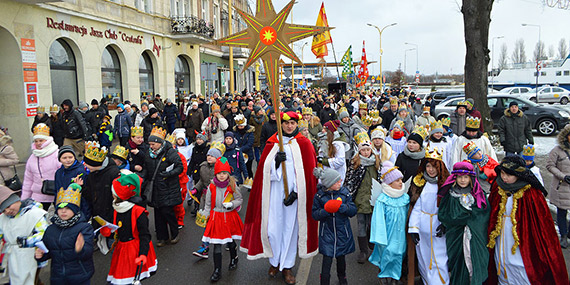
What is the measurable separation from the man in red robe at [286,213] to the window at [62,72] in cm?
1374

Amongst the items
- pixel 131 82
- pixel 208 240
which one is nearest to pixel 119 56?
pixel 131 82

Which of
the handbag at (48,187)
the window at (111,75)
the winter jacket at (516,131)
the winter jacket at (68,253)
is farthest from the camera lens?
the window at (111,75)

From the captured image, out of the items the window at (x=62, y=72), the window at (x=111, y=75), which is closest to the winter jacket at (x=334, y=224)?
the window at (x=62, y=72)

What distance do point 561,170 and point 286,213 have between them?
4.01m

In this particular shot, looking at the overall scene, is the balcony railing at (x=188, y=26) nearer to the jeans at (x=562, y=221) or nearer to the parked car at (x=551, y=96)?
the jeans at (x=562, y=221)

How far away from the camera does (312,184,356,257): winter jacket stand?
14.4 ft

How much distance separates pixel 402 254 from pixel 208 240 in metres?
2.24

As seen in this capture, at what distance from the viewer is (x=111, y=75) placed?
1953 cm

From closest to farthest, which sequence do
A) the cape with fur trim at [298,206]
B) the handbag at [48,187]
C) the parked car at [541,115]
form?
the cape with fur trim at [298,206], the handbag at [48,187], the parked car at [541,115]

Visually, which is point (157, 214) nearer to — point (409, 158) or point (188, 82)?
point (409, 158)

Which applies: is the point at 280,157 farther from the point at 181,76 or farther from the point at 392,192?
the point at 181,76

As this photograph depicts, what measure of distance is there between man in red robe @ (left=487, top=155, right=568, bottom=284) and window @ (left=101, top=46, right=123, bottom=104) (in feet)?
57.9

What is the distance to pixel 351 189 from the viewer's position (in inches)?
216

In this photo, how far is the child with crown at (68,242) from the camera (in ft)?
12.3
